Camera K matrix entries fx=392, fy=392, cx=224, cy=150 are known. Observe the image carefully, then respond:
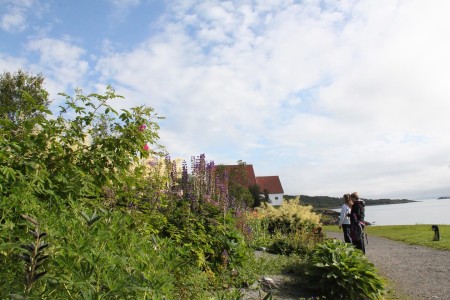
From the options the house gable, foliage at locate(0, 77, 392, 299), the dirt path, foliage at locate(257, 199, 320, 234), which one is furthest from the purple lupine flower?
the house gable

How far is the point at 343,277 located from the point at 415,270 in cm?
484

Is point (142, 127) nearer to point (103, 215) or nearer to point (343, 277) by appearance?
point (103, 215)

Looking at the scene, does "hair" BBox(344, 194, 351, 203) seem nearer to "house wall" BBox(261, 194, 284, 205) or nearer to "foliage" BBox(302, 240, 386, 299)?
"foliage" BBox(302, 240, 386, 299)

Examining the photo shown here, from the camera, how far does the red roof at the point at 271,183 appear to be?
233 ft

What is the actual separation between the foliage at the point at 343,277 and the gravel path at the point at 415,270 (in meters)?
1.25

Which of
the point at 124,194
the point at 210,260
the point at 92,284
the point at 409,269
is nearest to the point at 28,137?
the point at 124,194

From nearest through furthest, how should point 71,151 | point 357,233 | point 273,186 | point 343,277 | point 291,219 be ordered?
point 71,151 → point 343,277 → point 357,233 → point 291,219 → point 273,186

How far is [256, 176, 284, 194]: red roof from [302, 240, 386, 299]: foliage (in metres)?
63.7

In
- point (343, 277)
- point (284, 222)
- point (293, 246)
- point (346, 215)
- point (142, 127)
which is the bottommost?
point (343, 277)

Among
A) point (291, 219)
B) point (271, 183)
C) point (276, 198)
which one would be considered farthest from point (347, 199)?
point (271, 183)

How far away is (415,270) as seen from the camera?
397 inches

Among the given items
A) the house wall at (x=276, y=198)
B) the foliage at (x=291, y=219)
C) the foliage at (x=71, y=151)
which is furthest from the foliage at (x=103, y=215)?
the house wall at (x=276, y=198)

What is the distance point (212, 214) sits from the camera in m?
7.14

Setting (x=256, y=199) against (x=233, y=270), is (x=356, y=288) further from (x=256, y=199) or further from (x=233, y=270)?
(x=256, y=199)
